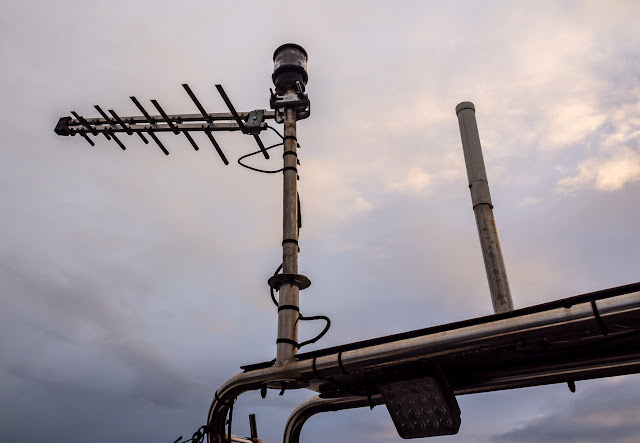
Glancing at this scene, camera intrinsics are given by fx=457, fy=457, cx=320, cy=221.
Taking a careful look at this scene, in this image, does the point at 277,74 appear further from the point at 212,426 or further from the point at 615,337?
the point at 615,337

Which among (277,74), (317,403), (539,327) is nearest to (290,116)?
(277,74)

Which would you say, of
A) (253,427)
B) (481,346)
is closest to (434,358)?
(481,346)

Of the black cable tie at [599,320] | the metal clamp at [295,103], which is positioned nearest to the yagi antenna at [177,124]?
the metal clamp at [295,103]

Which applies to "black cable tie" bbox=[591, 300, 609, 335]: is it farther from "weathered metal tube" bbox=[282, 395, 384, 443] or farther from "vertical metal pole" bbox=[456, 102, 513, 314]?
"weathered metal tube" bbox=[282, 395, 384, 443]

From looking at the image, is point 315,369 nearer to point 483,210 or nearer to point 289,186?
point 289,186

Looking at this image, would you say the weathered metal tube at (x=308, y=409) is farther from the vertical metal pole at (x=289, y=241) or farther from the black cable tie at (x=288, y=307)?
the black cable tie at (x=288, y=307)

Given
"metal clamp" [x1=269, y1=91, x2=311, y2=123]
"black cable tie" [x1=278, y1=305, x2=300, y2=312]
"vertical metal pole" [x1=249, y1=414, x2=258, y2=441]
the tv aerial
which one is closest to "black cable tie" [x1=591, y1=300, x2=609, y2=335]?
the tv aerial

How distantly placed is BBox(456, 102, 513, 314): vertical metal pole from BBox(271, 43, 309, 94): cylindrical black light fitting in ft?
13.8

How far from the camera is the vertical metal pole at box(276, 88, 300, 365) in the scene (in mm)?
7078

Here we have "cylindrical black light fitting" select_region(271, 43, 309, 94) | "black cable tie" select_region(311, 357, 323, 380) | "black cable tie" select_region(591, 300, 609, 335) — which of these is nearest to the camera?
"black cable tie" select_region(591, 300, 609, 335)

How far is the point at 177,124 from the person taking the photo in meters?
11.2

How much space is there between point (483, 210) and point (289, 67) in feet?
17.7

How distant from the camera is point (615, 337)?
5074 millimetres

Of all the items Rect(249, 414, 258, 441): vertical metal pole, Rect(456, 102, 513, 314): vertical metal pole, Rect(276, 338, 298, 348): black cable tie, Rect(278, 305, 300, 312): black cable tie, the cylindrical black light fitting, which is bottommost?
Rect(249, 414, 258, 441): vertical metal pole
